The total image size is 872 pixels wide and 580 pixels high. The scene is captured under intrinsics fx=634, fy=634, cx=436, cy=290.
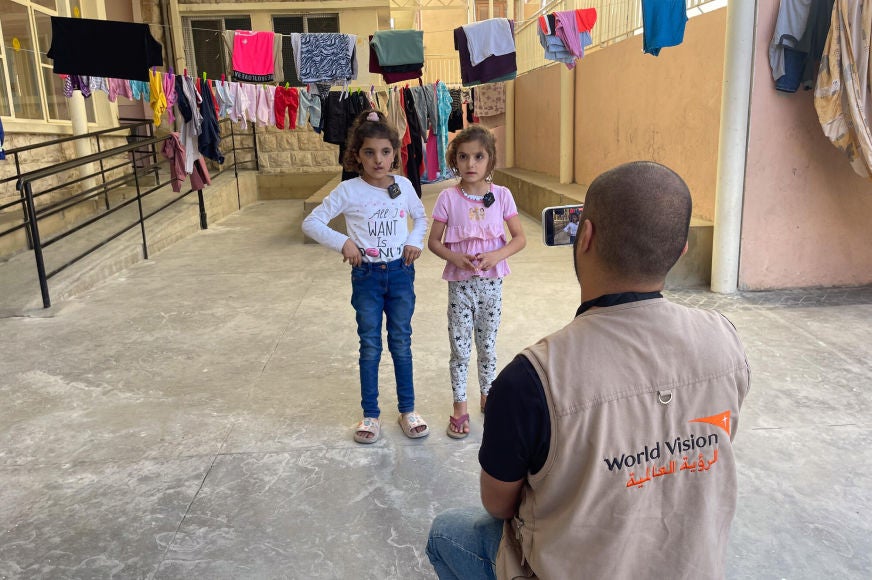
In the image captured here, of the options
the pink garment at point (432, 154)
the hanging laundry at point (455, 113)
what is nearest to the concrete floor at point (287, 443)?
the pink garment at point (432, 154)

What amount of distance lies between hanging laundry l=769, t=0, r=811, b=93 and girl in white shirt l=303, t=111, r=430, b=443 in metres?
2.94

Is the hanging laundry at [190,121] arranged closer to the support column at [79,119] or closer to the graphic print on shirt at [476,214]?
the support column at [79,119]

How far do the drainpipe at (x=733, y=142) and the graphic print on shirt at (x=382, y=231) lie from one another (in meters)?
2.85

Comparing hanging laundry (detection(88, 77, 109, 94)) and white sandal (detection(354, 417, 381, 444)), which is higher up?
hanging laundry (detection(88, 77, 109, 94))

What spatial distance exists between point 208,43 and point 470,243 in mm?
11005

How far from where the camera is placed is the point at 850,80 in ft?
12.7

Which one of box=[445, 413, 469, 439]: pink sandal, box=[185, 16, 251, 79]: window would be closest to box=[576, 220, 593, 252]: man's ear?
box=[445, 413, 469, 439]: pink sandal

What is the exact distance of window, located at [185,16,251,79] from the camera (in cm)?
1158

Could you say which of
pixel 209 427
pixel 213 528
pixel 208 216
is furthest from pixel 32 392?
pixel 208 216

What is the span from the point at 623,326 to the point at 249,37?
23.0 ft

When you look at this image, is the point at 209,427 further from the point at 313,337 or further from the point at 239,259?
the point at 239,259

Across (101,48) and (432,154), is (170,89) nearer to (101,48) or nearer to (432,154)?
(101,48)

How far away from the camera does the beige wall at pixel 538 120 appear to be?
9.00 m

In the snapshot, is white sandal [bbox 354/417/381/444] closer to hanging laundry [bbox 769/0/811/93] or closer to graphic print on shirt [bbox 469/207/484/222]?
graphic print on shirt [bbox 469/207/484/222]
